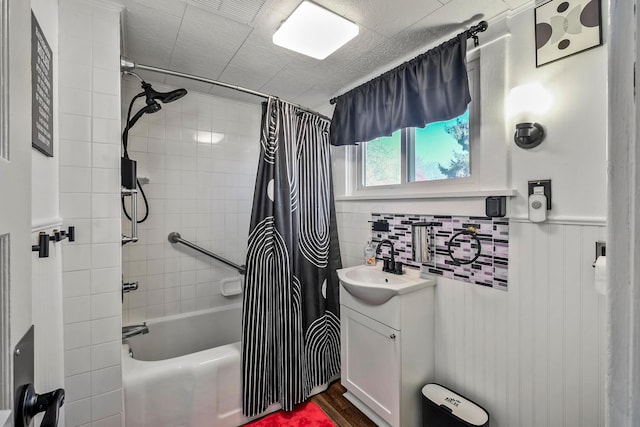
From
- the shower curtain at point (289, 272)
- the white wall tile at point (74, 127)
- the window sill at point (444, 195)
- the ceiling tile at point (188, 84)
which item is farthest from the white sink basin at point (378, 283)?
the ceiling tile at point (188, 84)

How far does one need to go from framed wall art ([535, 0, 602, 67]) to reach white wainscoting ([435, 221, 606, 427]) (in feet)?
2.39

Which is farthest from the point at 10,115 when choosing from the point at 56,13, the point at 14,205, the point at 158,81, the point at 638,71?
the point at 158,81

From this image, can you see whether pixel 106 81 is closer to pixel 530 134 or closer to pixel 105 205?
pixel 105 205

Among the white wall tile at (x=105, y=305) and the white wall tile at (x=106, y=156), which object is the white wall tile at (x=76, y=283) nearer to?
the white wall tile at (x=105, y=305)

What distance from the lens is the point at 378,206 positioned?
2027mm

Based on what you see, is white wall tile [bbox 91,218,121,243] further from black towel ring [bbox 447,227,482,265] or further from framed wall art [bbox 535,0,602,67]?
framed wall art [bbox 535,0,602,67]

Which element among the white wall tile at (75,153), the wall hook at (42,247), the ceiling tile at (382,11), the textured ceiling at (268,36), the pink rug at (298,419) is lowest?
the pink rug at (298,419)

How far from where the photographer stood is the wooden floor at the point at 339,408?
167 centimetres

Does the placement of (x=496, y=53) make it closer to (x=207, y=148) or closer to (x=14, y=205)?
(x=14, y=205)

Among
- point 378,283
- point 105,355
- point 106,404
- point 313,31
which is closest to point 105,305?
point 105,355

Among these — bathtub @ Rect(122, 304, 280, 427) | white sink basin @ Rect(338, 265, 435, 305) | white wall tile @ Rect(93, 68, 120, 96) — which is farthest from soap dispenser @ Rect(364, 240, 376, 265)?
white wall tile @ Rect(93, 68, 120, 96)

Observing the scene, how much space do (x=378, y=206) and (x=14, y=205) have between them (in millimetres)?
1836

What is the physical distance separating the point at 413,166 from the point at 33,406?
75.9 inches

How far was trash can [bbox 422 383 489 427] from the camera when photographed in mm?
1326
